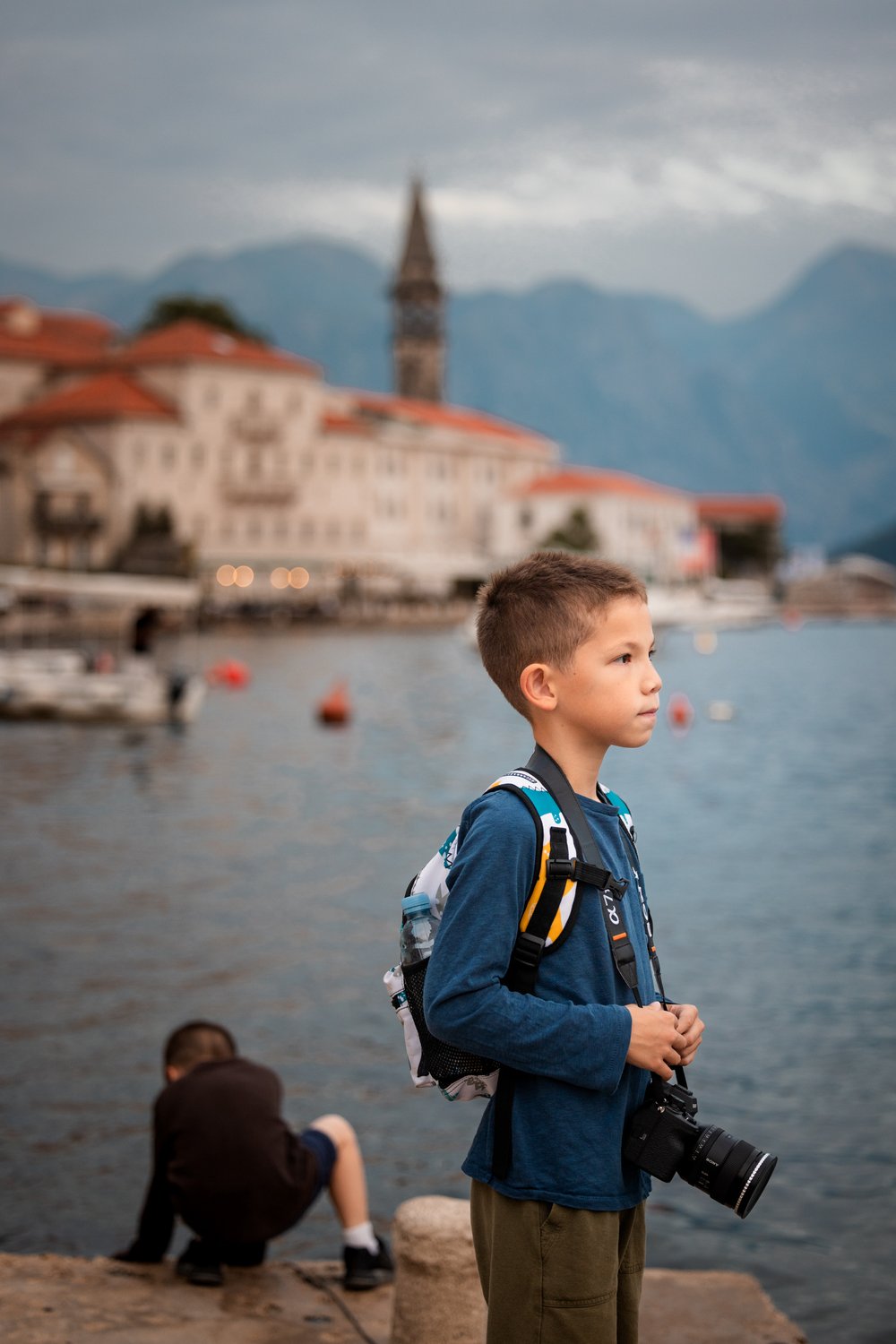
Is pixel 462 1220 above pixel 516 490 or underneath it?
underneath

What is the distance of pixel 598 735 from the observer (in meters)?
2.90

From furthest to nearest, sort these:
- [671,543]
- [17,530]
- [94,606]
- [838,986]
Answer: [671,543]
[17,530]
[94,606]
[838,986]

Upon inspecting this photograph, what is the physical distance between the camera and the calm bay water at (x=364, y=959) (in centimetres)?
750

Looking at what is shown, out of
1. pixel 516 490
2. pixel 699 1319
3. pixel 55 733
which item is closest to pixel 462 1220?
pixel 699 1319

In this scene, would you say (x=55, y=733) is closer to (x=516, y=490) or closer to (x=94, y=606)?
(x=94, y=606)

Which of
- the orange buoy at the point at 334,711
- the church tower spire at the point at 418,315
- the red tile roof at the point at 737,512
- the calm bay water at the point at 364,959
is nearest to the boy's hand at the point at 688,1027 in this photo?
the calm bay water at the point at 364,959

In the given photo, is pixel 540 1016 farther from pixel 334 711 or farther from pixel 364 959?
pixel 334 711

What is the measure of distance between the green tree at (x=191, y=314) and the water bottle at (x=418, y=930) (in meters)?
105

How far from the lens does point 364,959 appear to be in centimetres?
1264

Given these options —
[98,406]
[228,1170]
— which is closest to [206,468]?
[98,406]

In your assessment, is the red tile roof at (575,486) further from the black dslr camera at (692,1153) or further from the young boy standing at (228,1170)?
the black dslr camera at (692,1153)

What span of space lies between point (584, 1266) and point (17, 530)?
88139mm

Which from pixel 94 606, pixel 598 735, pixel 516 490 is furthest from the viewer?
pixel 516 490

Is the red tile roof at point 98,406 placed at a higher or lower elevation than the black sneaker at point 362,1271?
higher
